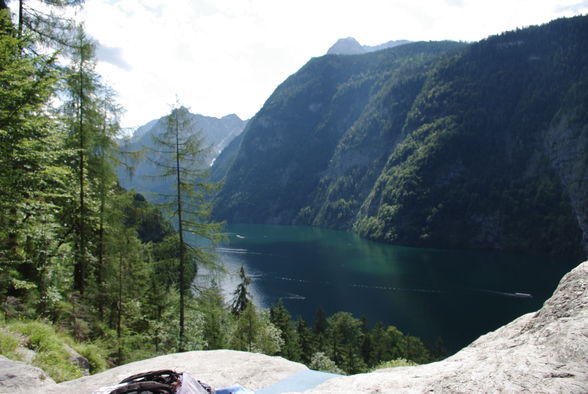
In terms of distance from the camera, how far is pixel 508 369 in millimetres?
4164

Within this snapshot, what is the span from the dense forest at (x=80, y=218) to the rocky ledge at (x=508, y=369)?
3.15 metres

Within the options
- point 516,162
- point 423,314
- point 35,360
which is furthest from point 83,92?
point 516,162

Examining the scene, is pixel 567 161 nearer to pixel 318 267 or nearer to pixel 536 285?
pixel 536 285

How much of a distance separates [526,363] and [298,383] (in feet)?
13.2

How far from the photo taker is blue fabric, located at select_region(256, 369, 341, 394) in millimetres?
6496

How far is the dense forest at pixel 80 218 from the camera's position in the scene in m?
7.57

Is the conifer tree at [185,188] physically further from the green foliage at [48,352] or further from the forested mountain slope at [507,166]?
the forested mountain slope at [507,166]

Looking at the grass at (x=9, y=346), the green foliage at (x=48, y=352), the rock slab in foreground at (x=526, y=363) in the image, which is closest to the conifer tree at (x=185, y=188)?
the green foliage at (x=48, y=352)

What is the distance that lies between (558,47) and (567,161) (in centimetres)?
7693

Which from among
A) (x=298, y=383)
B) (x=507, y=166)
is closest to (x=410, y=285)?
(x=298, y=383)

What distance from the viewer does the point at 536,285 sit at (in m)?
75.9

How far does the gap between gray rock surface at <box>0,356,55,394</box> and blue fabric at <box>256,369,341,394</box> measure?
11.5 ft

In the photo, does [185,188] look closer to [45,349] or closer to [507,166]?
[45,349]

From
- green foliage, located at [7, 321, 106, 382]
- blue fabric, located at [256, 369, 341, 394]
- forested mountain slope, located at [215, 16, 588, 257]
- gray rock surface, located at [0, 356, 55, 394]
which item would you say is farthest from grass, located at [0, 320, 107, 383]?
forested mountain slope, located at [215, 16, 588, 257]
